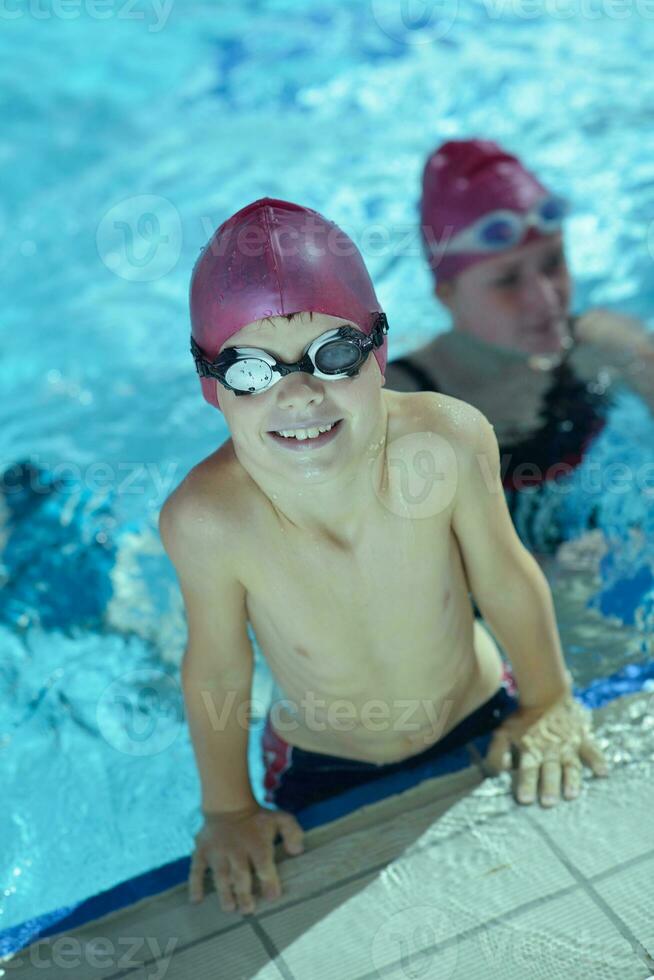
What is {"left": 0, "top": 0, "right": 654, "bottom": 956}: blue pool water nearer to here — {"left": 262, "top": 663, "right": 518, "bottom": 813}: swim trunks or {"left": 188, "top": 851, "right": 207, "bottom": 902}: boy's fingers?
{"left": 262, "top": 663, "right": 518, "bottom": 813}: swim trunks

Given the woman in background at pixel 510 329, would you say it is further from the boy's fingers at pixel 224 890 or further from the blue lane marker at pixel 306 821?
the boy's fingers at pixel 224 890

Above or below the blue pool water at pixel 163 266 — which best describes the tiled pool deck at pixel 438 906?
below

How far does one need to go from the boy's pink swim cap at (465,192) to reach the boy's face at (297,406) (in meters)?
2.17

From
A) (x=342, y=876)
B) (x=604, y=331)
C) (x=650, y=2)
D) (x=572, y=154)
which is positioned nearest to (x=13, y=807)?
(x=342, y=876)

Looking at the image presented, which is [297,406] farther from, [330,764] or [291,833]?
[330,764]

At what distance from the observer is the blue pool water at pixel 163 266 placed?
3.87 m

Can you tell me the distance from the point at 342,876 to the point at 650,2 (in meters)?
8.81

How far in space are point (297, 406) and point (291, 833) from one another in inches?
45.0

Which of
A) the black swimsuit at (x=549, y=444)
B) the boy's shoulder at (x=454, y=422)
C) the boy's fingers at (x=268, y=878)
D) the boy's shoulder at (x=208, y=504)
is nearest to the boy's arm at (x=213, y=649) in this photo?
the boy's shoulder at (x=208, y=504)

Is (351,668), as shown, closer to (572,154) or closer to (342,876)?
(342,876)

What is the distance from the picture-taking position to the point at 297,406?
7.77 feet

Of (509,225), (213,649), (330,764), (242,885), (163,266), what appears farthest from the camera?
(163,266)

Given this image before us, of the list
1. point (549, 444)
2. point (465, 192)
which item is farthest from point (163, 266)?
point (549, 444)

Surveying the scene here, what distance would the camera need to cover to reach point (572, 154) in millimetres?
7527
